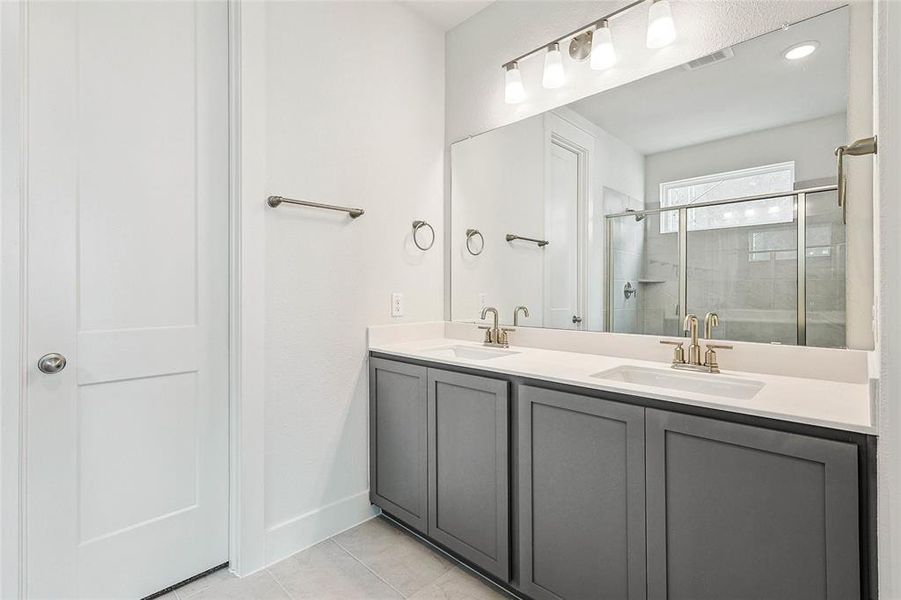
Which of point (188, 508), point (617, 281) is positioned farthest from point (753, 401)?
point (188, 508)

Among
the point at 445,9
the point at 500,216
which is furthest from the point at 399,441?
the point at 445,9

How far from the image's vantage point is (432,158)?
2.46 metres

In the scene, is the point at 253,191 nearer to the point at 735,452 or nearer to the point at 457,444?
the point at 457,444

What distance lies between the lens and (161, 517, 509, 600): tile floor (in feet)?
5.32

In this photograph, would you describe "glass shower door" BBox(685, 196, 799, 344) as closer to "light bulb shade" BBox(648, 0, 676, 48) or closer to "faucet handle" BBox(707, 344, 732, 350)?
"faucet handle" BBox(707, 344, 732, 350)

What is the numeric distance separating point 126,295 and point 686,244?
1.96 meters

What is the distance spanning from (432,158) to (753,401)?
1889 millimetres

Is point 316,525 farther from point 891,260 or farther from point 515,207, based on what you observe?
point 891,260

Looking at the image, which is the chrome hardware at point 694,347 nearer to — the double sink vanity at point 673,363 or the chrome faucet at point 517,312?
the double sink vanity at point 673,363

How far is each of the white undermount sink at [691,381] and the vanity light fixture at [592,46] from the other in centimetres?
118

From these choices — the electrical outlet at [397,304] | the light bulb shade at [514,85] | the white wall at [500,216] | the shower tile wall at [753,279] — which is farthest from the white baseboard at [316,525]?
the light bulb shade at [514,85]

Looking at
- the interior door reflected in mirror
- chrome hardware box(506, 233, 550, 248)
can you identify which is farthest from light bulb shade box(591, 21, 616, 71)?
chrome hardware box(506, 233, 550, 248)

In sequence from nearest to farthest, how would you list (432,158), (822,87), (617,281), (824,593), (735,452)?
1. (824,593)
2. (735,452)
3. (822,87)
4. (617,281)
5. (432,158)

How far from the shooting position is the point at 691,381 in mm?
1471
